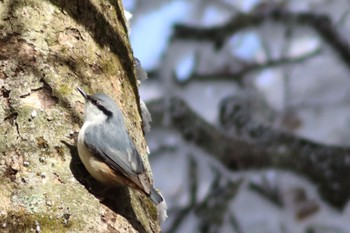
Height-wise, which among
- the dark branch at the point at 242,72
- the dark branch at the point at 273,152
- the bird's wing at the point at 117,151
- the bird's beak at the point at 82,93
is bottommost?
the bird's wing at the point at 117,151

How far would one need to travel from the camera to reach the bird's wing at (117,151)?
190 cm

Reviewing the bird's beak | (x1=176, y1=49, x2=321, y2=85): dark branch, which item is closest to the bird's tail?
the bird's beak

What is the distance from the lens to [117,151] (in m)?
1.93

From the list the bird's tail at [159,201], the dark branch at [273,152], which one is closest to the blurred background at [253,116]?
the dark branch at [273,152]

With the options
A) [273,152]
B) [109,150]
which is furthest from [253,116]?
[109,150]

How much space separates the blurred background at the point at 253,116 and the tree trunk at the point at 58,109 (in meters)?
2.70

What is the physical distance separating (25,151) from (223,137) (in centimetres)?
309

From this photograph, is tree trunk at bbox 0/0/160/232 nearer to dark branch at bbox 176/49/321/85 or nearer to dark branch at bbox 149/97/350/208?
dark branch at bbox 149/97/350/208

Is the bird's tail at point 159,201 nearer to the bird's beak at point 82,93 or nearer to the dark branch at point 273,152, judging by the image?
the bird's beak at point 82,93

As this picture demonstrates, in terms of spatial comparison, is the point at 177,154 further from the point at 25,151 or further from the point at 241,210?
the point at 25,151

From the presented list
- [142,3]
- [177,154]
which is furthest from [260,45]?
[177,154]

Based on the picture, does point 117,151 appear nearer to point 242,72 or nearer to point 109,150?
point 109,150

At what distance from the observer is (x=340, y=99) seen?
550 centimetres

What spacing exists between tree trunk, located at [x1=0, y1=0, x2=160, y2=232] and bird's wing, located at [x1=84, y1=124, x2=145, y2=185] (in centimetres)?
4
